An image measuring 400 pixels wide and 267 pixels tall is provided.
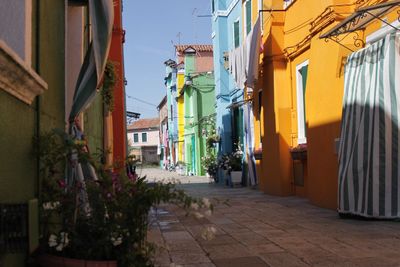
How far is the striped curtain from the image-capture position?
760 cm

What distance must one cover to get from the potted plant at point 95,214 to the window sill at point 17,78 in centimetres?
36

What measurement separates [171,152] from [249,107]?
31105mm

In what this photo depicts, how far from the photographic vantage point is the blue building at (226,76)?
19.9 m

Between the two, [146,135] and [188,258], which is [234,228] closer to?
[188,258]

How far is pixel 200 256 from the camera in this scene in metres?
5.76

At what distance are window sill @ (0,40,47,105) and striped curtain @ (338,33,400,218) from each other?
18.5 feet

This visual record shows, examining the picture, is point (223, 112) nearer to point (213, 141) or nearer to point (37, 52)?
point (213, 141)

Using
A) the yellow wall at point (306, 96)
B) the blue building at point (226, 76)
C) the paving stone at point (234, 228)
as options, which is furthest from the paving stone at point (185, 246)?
the blue building at point (226, 76)

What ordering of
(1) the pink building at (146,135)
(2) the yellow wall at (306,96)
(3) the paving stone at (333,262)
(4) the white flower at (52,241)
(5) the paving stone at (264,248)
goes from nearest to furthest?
(4) the white flower at (52,241) → (3) the paving stone at (333,262) → (5) the paving stone at (264,248) → (2) the yellow wall at (306,96) → (1) the pink building at (146,135)

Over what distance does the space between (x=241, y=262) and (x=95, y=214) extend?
7.91ft

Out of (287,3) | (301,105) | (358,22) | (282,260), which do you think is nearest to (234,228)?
(282,260)

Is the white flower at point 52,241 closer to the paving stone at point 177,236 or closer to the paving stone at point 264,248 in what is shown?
the paving stone at point 264,248

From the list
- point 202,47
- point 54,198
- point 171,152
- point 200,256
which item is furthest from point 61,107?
point 171,152

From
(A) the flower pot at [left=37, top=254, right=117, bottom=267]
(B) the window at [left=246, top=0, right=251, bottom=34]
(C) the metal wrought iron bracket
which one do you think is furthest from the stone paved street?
(B) the window at [left=246, top=0, right=251, bottom=34]
